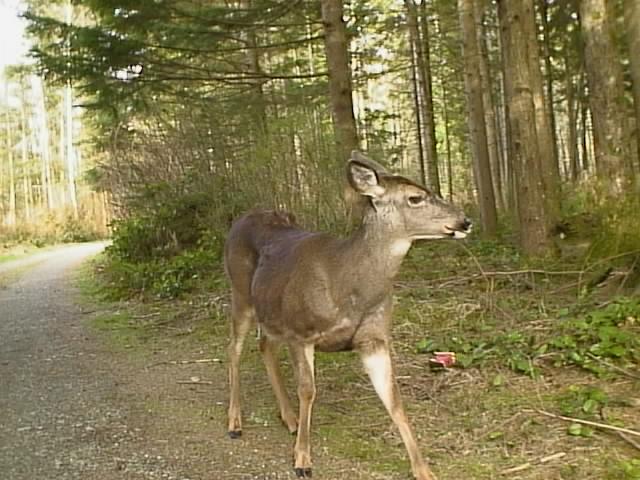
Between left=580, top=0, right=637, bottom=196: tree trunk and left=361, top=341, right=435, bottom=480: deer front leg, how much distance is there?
522 cm

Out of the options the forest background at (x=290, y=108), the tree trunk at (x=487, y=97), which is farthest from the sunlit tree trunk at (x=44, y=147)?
the forest background at (x=290, y=108)

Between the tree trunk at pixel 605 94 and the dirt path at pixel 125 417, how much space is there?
481cm

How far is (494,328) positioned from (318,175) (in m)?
4.74

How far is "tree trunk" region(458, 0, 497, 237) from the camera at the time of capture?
53.8ft

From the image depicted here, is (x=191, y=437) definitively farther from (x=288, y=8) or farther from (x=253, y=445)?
(x=288, y=8)

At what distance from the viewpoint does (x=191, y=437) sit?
19.3 ft

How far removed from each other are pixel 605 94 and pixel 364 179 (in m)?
5.75

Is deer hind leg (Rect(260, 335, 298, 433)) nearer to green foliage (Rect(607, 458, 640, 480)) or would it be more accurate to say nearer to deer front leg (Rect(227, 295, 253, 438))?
deer front leg (Rect(227, 295, 253, 438))

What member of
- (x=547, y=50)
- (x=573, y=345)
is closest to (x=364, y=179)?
(x=573, y=345)

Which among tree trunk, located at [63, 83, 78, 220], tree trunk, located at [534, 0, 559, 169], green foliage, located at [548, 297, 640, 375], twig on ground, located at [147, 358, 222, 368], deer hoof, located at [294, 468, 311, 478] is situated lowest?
deer hoof, located at [294, 468, 311, 478]

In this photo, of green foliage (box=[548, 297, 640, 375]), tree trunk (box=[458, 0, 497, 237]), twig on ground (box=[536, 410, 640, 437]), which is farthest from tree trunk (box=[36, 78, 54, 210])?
twig on ground (box=[536, 410, 640, 437])

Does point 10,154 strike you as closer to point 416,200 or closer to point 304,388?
point 304,388

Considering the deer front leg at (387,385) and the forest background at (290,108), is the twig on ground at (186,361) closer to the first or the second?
the forest background at (290,108)

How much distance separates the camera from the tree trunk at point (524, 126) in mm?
10898
